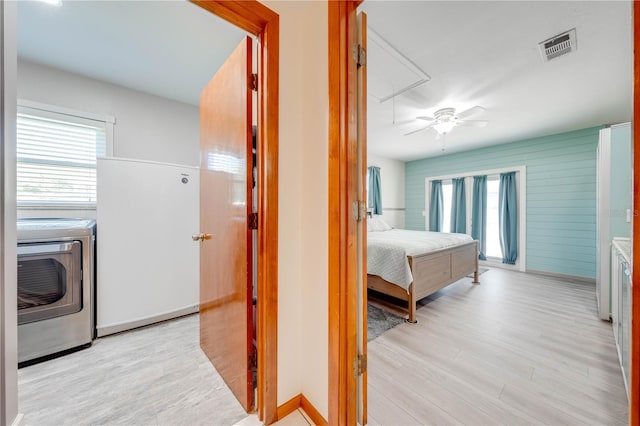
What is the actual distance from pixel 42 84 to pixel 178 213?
70.1 inches

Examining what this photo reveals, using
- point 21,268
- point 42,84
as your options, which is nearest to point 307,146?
point 21,268

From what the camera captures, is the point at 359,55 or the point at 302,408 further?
the point at 302,408

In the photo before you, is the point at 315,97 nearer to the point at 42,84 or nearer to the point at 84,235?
the point at 84,235

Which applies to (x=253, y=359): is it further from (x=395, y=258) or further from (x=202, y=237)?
(x=395, y=258)

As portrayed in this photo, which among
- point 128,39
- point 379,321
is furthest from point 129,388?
point 128,39

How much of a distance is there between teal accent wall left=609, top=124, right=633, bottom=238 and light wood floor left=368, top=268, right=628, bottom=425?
1.01 meters

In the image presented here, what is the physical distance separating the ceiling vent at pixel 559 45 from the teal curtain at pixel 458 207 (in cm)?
356

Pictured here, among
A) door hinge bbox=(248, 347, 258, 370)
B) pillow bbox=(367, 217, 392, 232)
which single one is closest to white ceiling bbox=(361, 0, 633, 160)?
pillow bbox=(367, 217, 392, 232)

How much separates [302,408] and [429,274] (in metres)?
2.00

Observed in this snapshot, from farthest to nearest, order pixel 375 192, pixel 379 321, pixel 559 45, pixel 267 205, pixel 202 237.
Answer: pixel 375 192, pixel 379 321, pixel 559 45, pixel 202 237, pixel 267 205

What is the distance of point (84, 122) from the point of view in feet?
8.15

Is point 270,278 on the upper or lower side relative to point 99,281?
upper

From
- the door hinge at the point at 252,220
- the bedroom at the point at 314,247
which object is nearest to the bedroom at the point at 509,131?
the bedroom at the point at 314,247

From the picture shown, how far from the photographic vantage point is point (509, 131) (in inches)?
158
